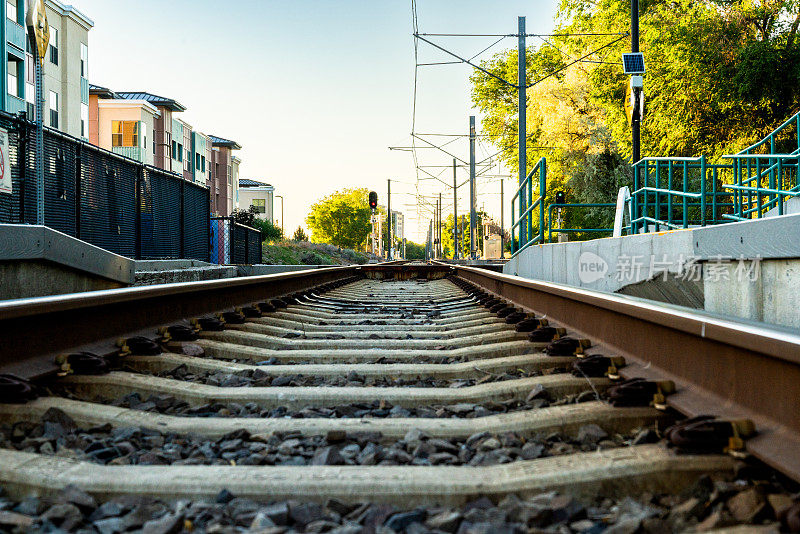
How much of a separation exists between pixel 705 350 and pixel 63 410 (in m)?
2.37

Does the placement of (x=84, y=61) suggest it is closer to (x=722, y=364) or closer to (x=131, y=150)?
(x=131, y=150)

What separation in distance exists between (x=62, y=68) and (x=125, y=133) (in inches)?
408

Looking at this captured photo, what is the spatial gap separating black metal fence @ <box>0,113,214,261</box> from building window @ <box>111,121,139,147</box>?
35.0 metres

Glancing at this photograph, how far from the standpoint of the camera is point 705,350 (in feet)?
8.58

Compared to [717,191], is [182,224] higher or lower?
lower

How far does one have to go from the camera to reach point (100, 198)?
465 inches

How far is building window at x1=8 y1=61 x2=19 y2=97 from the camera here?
31.9 metres

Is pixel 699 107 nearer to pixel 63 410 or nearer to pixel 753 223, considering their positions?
pixel 753 223

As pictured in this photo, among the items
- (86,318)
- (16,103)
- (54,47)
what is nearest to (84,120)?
(54,47)

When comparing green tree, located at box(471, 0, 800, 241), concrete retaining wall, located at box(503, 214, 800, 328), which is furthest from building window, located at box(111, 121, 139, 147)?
concrete retaining wall, located at box(503, 214, 800, 328)

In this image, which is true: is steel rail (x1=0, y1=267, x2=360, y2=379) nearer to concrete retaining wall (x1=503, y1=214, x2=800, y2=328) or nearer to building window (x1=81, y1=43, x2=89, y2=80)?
concrete retaining wall (x1=503, y1=214, x2=800, y2=328)

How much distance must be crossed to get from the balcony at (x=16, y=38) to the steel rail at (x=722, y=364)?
1403 inches

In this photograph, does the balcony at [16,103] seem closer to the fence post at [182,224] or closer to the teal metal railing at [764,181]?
the fence post at [182,224]

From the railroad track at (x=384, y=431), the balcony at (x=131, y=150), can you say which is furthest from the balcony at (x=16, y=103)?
the railroad track at (x=384, y=431)
